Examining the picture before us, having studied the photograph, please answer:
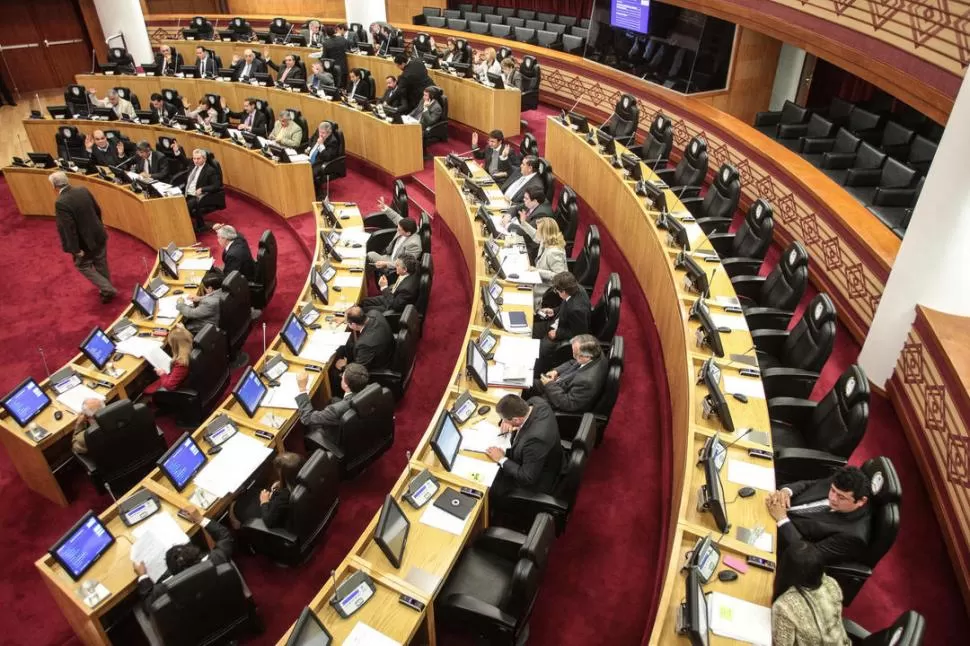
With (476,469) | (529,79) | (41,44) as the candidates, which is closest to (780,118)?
(529,79)

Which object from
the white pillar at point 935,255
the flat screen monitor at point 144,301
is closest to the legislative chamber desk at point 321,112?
the flat screen monitor at point 144,301

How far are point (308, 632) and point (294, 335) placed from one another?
2.93m

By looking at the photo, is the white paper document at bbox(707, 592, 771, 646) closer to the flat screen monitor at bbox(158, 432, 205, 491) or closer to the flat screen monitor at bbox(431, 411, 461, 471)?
the flat screen monitor at bbox(431, 411, 461, 471)

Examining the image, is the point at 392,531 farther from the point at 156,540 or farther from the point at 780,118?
the point at 780,118

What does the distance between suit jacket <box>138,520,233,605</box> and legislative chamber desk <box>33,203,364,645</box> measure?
11cm

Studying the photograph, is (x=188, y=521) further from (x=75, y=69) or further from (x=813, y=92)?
(x=75, y=69)

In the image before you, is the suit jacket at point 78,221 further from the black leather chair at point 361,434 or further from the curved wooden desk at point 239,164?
the black leather chair at point 361,434

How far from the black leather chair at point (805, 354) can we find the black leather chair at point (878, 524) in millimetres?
1245

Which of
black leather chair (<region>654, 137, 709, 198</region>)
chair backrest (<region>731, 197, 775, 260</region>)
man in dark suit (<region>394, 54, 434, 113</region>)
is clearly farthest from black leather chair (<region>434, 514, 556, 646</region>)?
man in dark suit (<region>394, 54, 434, 113</region>)

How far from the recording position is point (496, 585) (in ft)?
12.8

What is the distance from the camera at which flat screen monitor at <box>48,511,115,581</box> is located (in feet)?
12.5

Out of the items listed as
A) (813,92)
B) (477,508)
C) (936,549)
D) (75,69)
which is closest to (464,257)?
(477,508)

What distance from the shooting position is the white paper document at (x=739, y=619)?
3.17m

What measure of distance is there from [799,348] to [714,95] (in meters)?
6.87
